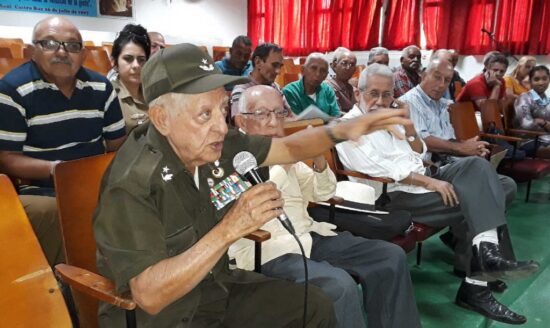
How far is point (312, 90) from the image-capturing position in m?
3.95

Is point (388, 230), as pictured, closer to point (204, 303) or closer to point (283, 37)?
point (204, 303)

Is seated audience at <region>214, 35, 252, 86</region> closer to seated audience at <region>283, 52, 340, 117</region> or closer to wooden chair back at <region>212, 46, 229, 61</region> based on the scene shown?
seated audience at <region>283, 52, 340, 117</region>

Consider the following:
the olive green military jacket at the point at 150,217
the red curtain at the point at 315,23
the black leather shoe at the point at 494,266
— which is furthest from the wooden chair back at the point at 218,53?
the olive green military jacket at the point at 150,217

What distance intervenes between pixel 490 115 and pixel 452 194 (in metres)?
2.11

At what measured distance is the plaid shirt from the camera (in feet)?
15.4

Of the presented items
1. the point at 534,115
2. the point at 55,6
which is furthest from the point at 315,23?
the point at 534,115

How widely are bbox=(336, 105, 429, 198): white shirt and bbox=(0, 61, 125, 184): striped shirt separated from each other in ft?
4.26

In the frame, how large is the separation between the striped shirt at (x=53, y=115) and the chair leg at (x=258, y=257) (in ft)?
3.44

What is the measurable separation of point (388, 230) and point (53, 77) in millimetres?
1714

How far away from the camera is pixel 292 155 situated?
1665 mm

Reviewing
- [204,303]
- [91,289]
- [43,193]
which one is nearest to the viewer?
[91,289]

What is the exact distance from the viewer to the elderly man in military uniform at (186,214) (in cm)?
103

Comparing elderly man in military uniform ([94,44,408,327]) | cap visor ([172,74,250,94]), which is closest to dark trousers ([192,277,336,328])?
elderly man in military uniform ([94,44,408,327])

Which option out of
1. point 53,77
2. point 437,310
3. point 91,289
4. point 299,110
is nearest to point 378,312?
point 437,310
